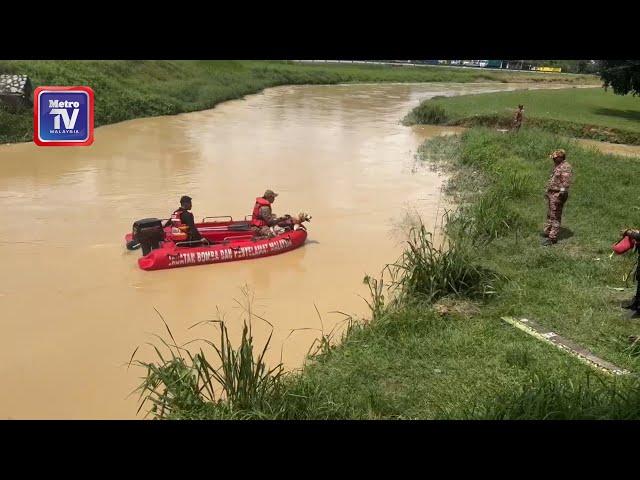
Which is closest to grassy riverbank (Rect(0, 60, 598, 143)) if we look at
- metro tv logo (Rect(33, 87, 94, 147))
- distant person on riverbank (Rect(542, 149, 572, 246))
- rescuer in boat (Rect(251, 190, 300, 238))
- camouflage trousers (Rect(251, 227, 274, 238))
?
rescuer in boat (Rect(251, 190, 300, 238))

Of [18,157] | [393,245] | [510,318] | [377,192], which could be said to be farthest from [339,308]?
[18,157]

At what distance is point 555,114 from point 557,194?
1639 cm

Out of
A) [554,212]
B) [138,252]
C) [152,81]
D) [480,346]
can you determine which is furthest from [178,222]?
[152,81]

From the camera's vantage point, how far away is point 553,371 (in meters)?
5.73

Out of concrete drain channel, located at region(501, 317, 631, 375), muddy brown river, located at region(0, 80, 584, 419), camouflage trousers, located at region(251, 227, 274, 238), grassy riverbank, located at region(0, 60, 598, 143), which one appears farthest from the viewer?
grassy riverbank, located at region(0, 60, 598, 143)

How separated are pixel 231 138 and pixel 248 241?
1322 cm

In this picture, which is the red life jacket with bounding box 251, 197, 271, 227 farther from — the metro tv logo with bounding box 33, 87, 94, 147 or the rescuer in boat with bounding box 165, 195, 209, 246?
the metro tv logo with bounding box 33, 87, 94, 147

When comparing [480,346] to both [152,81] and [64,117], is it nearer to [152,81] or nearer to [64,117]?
[64,117]

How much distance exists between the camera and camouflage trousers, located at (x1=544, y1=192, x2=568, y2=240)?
9.81m

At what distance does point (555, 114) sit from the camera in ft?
81.0

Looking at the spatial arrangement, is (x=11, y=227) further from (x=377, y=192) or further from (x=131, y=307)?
(x=377, y=192)

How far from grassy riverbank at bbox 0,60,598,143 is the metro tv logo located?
601 inches

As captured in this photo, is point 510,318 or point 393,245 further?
point 393,245

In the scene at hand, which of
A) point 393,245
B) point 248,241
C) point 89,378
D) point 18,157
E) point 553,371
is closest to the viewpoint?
point 553,371
